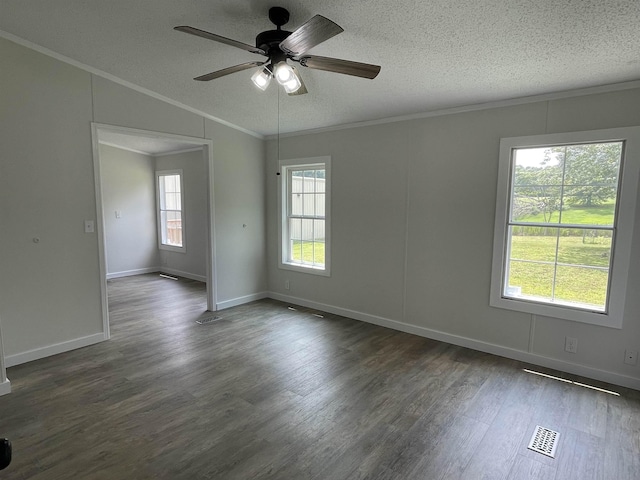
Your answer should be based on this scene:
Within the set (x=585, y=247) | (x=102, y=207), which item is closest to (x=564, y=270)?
(x=585, y=247)

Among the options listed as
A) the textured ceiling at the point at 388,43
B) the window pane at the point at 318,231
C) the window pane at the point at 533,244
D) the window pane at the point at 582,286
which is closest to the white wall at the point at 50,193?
the textured ceiling at the point at 388,43

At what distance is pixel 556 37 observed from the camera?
2254 millimetres

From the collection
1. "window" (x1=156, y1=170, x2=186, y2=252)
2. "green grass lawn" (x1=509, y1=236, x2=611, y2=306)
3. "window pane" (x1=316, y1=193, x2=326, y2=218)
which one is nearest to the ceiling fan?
"green grass lawn" (x1=509, y1=236, x2=611, y2=306)

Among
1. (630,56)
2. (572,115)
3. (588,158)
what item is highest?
(630,56)

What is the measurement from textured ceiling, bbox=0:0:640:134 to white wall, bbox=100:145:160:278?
3633 mm

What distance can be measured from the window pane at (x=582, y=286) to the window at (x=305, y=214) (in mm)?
2635

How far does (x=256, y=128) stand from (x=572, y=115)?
3.67m

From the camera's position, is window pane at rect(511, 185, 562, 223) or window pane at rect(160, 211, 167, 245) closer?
window pane at rect(511, 185, 562, 223)

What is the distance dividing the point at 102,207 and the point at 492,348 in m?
4.38

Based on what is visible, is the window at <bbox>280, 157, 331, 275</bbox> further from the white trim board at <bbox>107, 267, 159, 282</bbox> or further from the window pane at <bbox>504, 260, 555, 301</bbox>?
the white trim board at <bbox>107, 267, 159, 282</bbox>

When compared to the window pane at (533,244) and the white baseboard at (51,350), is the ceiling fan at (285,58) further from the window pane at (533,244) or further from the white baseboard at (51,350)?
the white baseboard at (51,350)

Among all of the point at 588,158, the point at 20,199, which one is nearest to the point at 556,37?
the point at 588,158

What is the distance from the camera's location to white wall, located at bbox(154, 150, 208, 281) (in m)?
6.60

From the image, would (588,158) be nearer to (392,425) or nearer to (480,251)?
(480,251)
